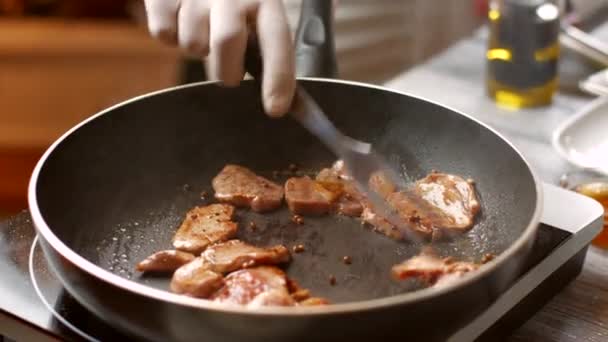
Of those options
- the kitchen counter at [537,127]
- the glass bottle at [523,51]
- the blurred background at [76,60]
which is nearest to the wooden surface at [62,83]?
the blurred background at [76,60]

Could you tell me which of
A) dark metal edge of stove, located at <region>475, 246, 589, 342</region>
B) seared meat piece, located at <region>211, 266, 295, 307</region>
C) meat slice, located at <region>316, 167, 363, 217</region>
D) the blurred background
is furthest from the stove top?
the blurred background

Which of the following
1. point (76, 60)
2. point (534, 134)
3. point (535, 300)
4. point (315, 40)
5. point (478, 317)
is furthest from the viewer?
point (76, 60)

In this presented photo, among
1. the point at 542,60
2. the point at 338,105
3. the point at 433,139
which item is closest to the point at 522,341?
the point at 433,139

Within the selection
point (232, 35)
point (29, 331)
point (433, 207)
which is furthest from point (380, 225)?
point (29, 331)

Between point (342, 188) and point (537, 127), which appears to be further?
point (537, 127)

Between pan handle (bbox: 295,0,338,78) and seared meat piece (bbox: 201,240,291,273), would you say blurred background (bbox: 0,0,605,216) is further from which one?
seared meat piece (bbox: 201,240,291,273)

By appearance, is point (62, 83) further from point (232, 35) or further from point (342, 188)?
point (232, 35)

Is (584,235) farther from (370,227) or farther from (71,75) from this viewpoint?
(71,75)
